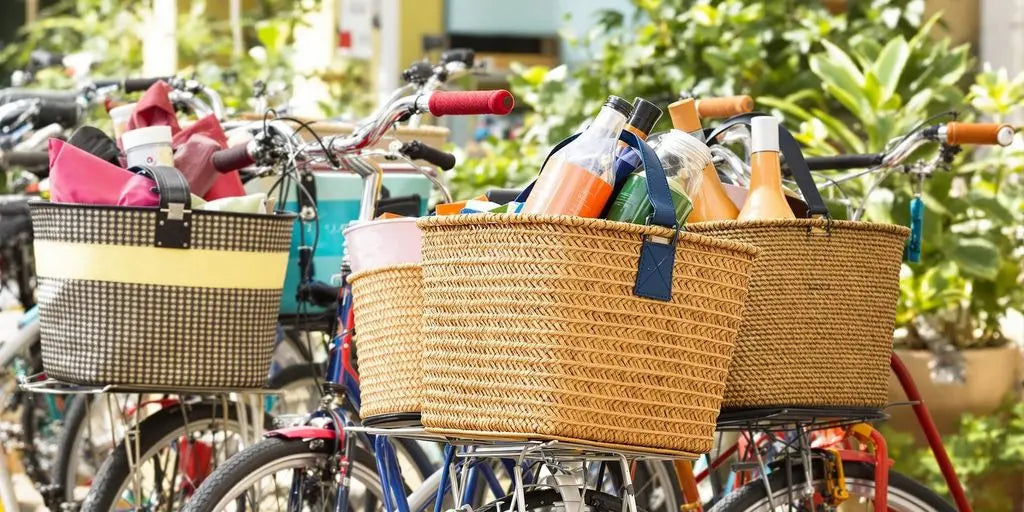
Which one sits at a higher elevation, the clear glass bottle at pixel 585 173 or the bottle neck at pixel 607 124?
the bottle neck at pixel 607 124

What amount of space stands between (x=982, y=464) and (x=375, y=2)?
5.65 meters

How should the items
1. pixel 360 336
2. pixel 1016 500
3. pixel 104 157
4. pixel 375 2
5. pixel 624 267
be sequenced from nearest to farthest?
pixel 624 267 → pixel 360 336 → pixel 104 157 → pixel 1016 500 → pixel 375 2

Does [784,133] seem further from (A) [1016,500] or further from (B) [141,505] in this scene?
(A) [1016,500]

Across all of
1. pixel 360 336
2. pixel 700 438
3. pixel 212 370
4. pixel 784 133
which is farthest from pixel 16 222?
pixel 700 438

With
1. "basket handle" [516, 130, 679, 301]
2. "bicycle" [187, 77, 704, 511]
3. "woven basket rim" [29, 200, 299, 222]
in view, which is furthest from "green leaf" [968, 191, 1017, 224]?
"basket handle" [516, 130, 679, 301]

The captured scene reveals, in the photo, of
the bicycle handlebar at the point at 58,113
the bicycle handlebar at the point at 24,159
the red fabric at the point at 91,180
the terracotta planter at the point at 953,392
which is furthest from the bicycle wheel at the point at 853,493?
the bicycle handlebar at the point at 58,113

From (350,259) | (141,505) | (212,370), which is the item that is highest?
(350,259)

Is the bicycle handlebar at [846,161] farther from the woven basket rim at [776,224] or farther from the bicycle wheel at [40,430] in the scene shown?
the bicycle wheel at [40,430]

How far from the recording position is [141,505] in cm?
321

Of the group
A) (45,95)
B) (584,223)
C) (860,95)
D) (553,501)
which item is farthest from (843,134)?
(584,223)

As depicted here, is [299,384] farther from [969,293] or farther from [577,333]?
[969,293]

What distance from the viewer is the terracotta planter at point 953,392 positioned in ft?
14.4

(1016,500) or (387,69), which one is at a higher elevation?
(387,69)

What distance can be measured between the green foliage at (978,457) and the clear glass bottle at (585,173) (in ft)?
7.84
